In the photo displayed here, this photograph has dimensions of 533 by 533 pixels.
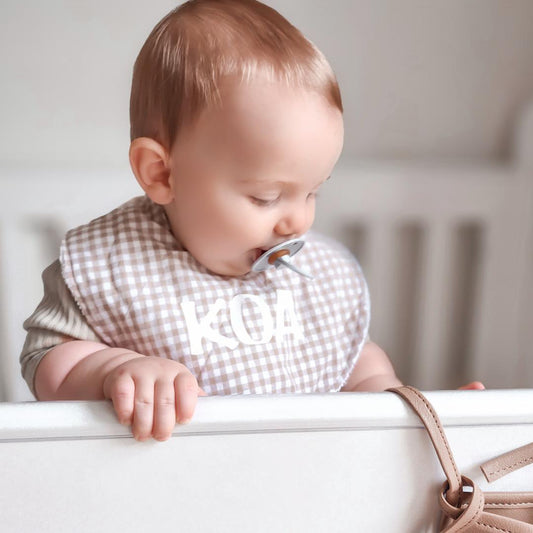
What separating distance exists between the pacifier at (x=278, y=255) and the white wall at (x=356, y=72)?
0.51 metres

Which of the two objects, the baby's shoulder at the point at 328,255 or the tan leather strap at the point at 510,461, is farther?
the baby's shoulder at the point at 328,255

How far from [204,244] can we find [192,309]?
62mm

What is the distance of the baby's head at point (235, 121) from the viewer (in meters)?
0.59

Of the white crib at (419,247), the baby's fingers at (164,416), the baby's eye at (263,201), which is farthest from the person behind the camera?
the white crib at (419,247)

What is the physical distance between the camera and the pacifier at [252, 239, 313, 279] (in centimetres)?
64

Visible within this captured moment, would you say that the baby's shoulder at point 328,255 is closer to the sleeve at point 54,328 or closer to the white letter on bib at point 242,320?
the white letter on bib at point 242,320

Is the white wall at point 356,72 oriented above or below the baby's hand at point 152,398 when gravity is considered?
above

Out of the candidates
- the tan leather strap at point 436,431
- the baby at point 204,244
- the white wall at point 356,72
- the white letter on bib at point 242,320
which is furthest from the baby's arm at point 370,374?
the white wall at point 356,72

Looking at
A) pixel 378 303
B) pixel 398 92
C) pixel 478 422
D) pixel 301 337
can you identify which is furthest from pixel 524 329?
pixel 478 422

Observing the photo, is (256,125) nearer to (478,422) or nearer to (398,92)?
(478,422)

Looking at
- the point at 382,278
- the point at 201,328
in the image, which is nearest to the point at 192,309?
the point at 201,328

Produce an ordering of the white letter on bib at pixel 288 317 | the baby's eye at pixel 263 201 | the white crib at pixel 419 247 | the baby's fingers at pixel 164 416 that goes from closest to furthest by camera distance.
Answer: the baby's fingers at pixel 164 416 → the baby's eye at pixel 263 201 → the white letter on bib at pixel 288 317 → the white crib at pixel 419 247

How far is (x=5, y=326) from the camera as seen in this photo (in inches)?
39.8

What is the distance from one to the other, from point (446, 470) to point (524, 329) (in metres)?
0.63
